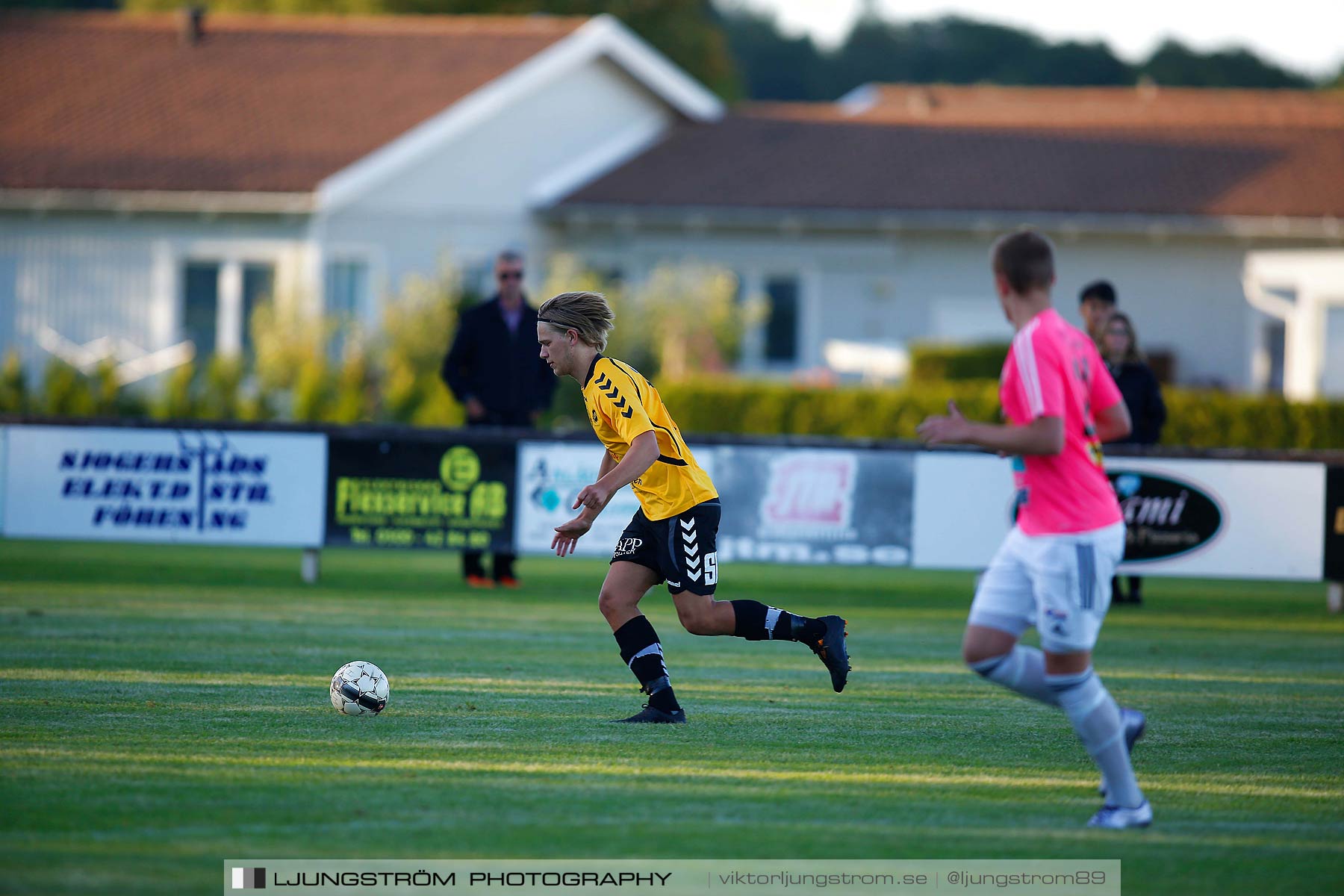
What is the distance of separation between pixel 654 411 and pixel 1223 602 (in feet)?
29.0

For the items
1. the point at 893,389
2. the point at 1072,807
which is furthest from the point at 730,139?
the point at 1072,807

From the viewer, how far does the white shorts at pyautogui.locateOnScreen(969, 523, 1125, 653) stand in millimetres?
5605

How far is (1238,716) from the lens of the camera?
817 cm

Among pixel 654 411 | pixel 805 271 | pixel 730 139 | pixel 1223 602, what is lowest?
pixel 1223 602

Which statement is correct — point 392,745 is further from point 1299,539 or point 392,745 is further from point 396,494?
point 1299,539

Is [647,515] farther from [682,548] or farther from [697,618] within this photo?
[697,618]

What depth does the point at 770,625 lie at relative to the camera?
24.4ft

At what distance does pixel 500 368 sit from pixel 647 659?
6394mm

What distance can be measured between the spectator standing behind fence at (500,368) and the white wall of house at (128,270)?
14775mm

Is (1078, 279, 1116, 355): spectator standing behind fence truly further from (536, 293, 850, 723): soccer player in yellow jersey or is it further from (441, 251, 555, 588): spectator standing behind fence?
(536, 293, 850, 723): soccer player in yellow jersey

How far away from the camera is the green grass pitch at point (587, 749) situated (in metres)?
5.21

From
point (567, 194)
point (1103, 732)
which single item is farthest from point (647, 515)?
point (567, 194)

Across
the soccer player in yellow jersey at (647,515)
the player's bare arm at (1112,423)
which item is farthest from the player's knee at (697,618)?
the player's bare arm at (1112,423)

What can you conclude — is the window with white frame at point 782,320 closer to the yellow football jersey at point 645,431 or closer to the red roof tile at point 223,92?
the red roof tile at point 223,92
